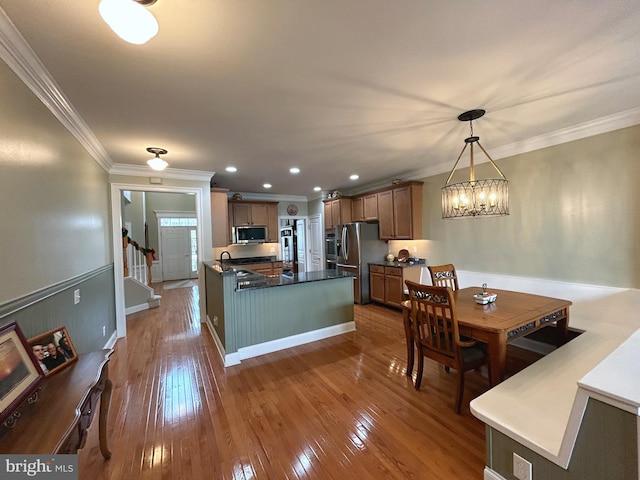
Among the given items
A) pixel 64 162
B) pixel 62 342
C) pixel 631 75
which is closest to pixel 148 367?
pixel 62 342

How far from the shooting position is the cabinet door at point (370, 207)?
5.55 metres

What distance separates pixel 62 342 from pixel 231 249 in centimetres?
511

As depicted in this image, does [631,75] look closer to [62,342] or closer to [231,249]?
[62,342]

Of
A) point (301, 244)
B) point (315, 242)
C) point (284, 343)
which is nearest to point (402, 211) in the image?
point (284, 343)

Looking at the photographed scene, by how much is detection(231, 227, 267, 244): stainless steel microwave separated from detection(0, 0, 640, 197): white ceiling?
3.11m

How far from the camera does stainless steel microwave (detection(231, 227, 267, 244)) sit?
20.5 feet

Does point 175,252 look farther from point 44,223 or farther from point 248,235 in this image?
point 44,223

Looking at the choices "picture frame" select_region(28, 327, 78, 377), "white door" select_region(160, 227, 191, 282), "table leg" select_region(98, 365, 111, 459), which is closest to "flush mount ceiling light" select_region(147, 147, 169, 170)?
"picture frame" select_region(28, 327, 78, 377)

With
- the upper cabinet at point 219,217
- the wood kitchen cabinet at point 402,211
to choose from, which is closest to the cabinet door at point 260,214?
the upper cabinet at point 219,217

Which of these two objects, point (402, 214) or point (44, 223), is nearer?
point (44, 223)

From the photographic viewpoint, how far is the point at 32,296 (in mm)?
1665

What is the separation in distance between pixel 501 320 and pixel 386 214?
11.2ft

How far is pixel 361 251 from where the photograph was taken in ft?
17.7

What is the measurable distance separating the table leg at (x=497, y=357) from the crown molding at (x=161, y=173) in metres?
4.54
